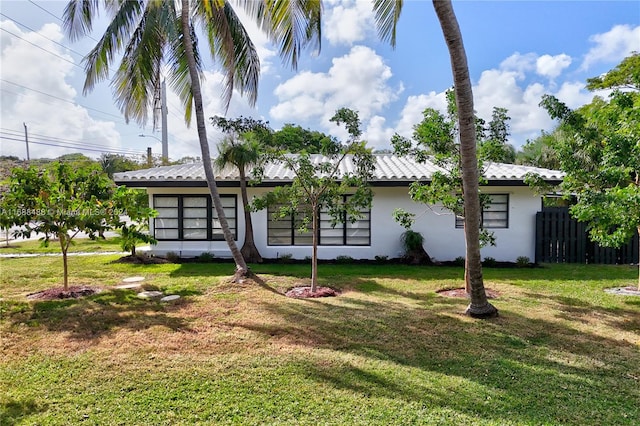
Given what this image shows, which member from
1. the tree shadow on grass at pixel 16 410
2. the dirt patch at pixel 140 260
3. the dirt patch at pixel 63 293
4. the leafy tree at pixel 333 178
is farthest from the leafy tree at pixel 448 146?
the dirt patch at pixel 140 260

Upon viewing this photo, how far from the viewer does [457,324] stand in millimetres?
6066

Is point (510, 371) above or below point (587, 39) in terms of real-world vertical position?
below

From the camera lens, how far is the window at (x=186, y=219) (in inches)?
507

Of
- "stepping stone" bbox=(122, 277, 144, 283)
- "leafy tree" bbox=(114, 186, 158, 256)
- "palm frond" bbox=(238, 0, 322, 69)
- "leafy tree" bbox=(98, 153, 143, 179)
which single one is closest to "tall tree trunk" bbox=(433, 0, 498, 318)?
"palm frond" bbox=(238, 0, 322, 69)

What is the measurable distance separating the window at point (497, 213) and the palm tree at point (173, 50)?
25.0 feet

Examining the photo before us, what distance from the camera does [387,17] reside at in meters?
6.48

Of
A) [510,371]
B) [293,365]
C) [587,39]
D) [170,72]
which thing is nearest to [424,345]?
[510,371]

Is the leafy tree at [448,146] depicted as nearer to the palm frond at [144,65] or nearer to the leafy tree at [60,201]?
the leafy tree at [60,201]

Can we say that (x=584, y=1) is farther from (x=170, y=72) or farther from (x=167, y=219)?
(x=167, y=219)

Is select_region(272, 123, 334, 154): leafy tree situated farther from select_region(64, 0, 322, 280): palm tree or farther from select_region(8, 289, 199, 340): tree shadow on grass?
select_region(8, 289, 199, 340): tree shadow on grass

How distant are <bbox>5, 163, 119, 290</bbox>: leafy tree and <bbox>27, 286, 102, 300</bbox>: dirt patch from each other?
102 cm

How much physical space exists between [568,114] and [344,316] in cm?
565

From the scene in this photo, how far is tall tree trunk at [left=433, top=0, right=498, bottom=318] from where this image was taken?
5422 mm

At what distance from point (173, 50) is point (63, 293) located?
6189mm
